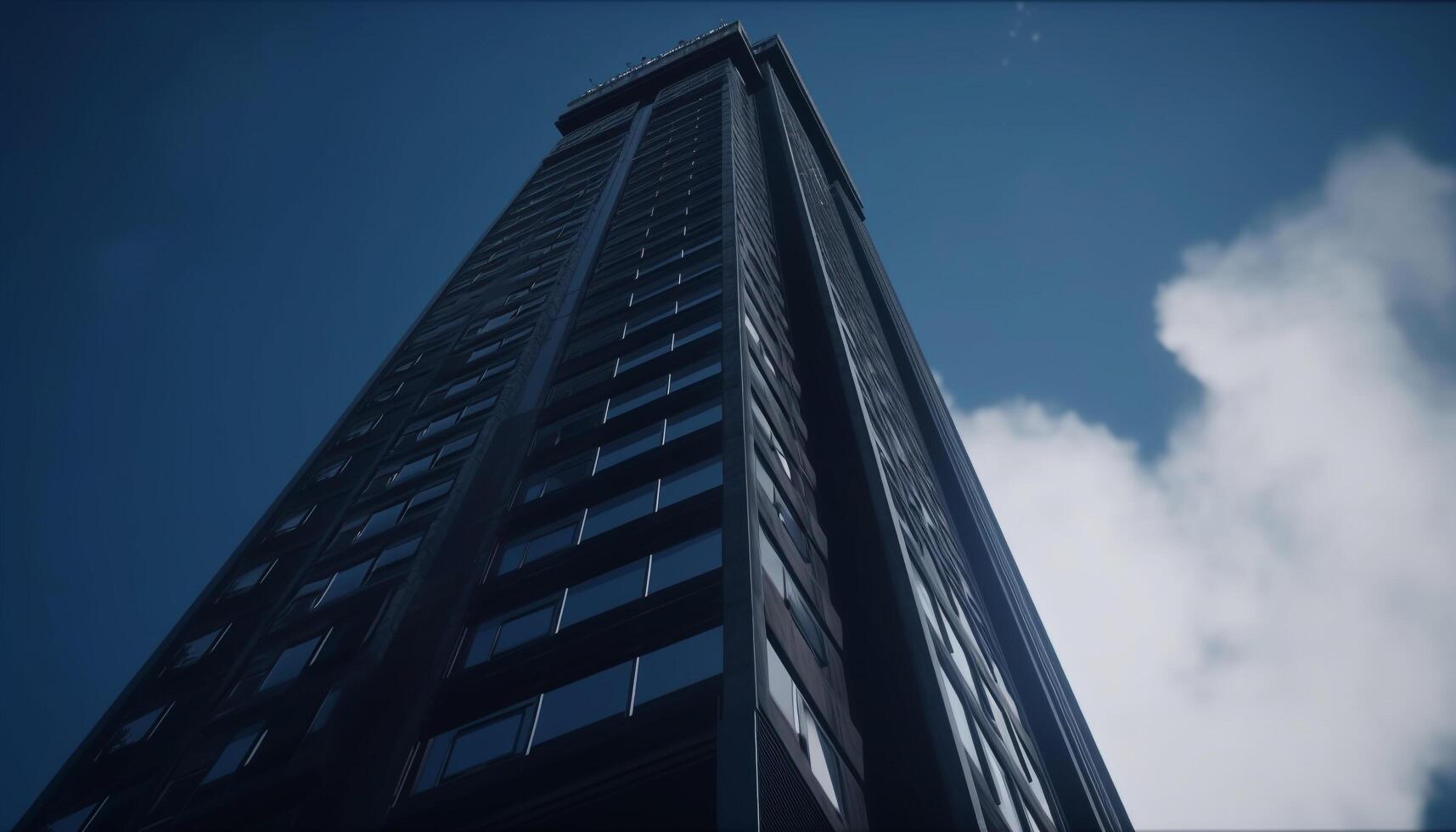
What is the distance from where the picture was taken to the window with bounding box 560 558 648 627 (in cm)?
1833

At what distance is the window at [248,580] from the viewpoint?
1204 inches

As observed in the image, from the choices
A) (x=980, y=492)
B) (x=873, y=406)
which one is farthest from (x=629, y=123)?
(x=873, y=406)

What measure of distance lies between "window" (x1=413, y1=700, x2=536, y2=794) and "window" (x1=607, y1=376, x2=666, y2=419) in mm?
10488

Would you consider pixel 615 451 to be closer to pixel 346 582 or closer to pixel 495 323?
pixel 346 582

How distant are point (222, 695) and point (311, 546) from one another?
29.2 ft

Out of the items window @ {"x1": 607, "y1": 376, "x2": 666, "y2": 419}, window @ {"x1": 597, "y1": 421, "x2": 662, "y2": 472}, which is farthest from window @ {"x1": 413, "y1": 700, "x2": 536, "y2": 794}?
window @ {"x1": 607, "y1": 376, "x2": 666, "y2": 419}

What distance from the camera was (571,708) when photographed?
1605 centimetres

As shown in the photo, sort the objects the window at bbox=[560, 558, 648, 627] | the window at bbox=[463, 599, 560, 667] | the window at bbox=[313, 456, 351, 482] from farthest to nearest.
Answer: the window at bbox=[313, 456, 351, 482], the window at bbox=[463, 599, 560, 667], the window at bbox=[560, 558, 648, 627]

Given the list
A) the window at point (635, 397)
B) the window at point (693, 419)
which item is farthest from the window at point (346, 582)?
the window at point (693, 419)

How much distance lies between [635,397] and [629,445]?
2.70 m

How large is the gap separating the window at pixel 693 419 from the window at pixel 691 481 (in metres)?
1.59

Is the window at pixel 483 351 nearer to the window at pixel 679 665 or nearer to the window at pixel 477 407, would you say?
the window at pixel 477 407

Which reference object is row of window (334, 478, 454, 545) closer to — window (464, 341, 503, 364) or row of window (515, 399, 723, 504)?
row of window (515, 399, 723, 504)

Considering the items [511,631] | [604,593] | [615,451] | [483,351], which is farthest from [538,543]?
[483,351]
